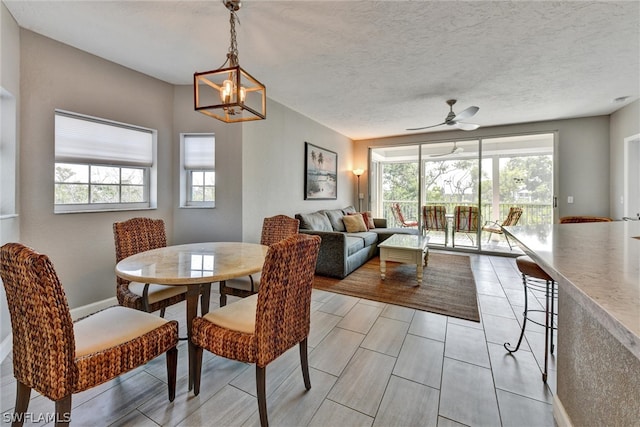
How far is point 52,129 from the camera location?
238 cm

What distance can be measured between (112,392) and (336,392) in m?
1.36

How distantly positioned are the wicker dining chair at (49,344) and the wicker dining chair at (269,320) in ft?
Result: 1.17

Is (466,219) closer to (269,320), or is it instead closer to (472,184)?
(472,184)

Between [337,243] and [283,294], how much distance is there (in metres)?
2.41

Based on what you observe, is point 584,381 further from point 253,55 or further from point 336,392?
point 253,55

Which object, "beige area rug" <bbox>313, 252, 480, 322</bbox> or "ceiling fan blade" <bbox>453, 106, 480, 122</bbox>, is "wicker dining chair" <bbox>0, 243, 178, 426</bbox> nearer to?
"beige area rug" <bbox>313, 252, 480, 322</bbox>

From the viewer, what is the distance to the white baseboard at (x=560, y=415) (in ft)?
4.17

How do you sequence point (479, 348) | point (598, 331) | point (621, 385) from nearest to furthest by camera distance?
point (621, 385) < point (598, 331) < point (479, 348)

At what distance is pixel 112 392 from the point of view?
158 cm

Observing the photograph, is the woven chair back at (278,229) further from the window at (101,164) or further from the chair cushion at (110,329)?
the window at (101,164)

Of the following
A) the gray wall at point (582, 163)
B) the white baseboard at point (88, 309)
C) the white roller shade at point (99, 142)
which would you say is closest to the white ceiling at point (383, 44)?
the white roller shade at point (99, 142)

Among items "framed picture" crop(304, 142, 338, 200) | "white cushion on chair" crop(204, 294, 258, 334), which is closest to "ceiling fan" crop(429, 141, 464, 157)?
"framed picture" crop(304, 142, 338, 200)

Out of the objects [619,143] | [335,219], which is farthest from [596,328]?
[619,143]

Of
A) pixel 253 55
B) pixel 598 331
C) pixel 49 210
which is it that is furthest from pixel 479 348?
pixel 49 210
